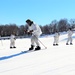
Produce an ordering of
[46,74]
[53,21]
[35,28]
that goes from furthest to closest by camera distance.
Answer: [53,21] < [35,28] < [46,74]

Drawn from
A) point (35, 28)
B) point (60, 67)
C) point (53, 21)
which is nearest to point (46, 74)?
point (60, 67)

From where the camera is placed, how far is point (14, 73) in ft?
15.9

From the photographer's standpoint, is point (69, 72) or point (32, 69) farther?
point (32, 69)

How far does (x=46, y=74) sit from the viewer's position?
4590 millimetres

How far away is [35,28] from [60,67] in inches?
171

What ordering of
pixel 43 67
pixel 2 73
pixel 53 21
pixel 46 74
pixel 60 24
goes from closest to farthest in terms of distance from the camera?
pixel 46 74
pixel 2 73
pixel 43 67
pixel 60 24
pixel 53 21

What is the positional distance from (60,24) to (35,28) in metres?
102

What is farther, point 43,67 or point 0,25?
point 0,25

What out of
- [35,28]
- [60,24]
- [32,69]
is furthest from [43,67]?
[60,24]

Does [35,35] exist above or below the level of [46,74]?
above

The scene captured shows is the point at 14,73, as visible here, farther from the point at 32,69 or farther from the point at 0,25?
the point at 0,25

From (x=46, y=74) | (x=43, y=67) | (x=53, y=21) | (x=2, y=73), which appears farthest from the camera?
(x=53, y=21)

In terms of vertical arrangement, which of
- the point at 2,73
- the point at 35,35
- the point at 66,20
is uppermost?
the point at 66,20

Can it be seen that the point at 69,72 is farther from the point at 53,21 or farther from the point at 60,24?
the point at 53,21
